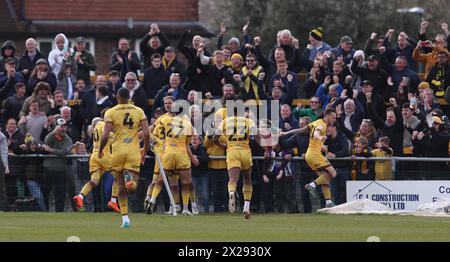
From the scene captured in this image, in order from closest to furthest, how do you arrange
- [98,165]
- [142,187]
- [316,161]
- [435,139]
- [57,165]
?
[98,165] → [316,161] → [435,139] → [57,165] → [142,187]

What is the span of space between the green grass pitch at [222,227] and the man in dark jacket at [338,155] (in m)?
1.34

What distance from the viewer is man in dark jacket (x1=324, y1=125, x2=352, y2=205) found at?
28.0 metres

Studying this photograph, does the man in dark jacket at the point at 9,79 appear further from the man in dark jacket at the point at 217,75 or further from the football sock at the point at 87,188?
the football sock at the point at 87,188

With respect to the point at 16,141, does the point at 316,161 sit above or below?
below

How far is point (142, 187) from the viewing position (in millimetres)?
28719

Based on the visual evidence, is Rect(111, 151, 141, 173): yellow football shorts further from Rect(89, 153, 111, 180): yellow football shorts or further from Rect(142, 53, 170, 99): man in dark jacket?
Rect(142, 53, 170, 99): man in dark jacket

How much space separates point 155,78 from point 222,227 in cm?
800

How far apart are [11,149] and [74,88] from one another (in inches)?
110

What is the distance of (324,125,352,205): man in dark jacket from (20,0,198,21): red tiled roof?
26318mm

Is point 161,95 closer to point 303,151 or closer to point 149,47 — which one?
point 149,47

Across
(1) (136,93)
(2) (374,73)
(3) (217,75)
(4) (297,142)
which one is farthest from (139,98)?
(2) (374,73)

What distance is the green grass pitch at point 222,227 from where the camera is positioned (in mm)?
20422
